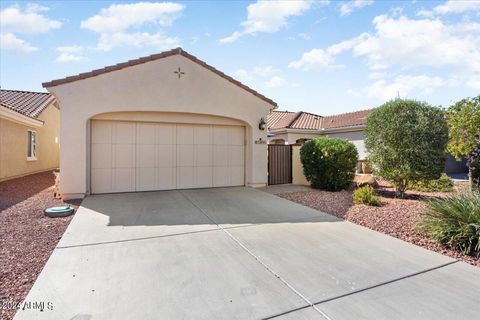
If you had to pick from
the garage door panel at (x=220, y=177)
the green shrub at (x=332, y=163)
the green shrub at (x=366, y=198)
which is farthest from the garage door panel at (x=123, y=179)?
the green shrub at (x=366, y=198)

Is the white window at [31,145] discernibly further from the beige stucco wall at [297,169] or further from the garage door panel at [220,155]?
the beige stucco wall at [297,169]

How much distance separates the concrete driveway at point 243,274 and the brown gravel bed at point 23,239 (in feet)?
0.70

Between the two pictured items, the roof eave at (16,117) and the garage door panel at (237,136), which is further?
the garage door panel at (237,136)

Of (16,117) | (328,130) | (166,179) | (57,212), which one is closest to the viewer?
(57,212)

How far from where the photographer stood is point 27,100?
17.5 meters

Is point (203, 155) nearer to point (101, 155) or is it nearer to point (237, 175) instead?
point (237, 175)

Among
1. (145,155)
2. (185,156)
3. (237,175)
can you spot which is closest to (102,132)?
(145,155)

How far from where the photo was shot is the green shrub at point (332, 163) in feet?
35.6

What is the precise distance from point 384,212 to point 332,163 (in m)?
3.75

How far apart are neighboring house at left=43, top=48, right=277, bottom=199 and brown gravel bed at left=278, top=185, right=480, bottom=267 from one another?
3.18 m

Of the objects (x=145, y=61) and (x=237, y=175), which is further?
(x=237, y=175)

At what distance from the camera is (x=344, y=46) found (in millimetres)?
12352

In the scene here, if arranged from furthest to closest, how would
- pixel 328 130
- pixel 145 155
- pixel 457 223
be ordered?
pixel 328 130 < pixel 145 155 < pixel 457 223

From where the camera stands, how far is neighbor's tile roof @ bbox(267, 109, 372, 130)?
21.9 m
